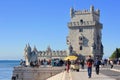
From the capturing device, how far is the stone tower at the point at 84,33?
324 ft

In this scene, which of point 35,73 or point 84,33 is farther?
point 84,33

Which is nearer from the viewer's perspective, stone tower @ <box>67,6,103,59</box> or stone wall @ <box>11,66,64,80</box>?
stone wall @ <box>11,66,64,80</box>

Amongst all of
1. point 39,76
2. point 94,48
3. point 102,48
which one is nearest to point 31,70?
point 39,76

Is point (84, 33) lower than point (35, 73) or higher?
higher

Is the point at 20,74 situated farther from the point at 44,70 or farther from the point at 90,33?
the point at 90,33

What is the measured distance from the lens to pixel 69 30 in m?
102

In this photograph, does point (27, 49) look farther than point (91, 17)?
No

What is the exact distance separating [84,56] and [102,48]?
886 cm

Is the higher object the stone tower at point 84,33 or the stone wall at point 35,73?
the stone tower at point 84,33

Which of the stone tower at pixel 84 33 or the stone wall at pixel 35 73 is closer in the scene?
the stone wall at pixel 35 73

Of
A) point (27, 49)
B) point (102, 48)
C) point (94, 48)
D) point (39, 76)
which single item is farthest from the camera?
point (102, 48)

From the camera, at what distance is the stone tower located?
324 feet

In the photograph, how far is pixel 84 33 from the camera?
9956cm

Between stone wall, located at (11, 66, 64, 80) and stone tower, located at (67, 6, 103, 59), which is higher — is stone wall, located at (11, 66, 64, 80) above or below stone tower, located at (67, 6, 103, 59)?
below
